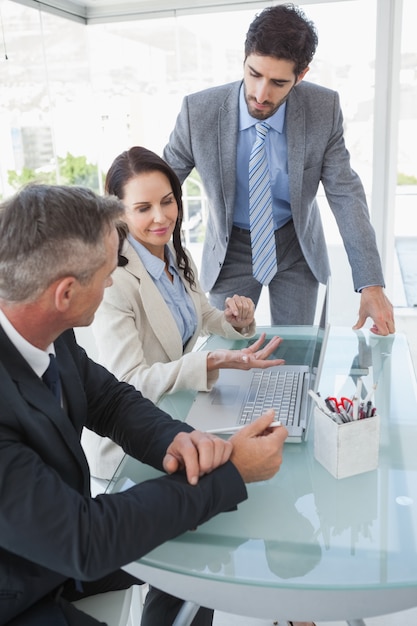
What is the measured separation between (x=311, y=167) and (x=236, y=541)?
5.27 ft

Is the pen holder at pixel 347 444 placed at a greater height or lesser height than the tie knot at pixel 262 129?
lesser

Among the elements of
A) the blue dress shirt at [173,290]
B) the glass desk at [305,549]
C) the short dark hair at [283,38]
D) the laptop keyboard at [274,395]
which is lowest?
the glass desk at [305,549]

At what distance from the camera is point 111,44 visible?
15.7 ft

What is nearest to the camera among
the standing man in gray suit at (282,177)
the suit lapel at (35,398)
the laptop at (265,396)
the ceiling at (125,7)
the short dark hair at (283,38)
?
the suit lapel at (35,398)

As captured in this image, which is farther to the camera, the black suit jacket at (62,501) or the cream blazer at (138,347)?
the cream blazer at (138,347)

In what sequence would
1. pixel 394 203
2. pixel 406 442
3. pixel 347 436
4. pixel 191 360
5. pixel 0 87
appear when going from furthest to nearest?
pixel 394 203 < pixel 0 87 < pixel 191 360 < pixel 406 442 < pixel 347 436

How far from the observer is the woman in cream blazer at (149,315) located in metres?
1.57

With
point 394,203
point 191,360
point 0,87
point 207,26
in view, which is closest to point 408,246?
point 394,203

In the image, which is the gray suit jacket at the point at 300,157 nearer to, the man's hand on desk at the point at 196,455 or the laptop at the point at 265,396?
the laptop at the point at 265,396

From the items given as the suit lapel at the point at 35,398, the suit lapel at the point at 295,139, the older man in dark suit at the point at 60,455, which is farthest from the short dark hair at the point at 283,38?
the suit lapel at the point at 35,398

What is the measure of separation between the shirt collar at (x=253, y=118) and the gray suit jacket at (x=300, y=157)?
3 cm

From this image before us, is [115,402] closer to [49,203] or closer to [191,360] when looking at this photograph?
[191,360]

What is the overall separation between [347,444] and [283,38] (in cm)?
140

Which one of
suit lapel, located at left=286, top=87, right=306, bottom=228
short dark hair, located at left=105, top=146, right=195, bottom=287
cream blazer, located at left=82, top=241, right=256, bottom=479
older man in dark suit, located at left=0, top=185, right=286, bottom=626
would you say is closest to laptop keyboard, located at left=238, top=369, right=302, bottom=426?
cream blazer, located at left=82, top=241, right=256, bottom=479
